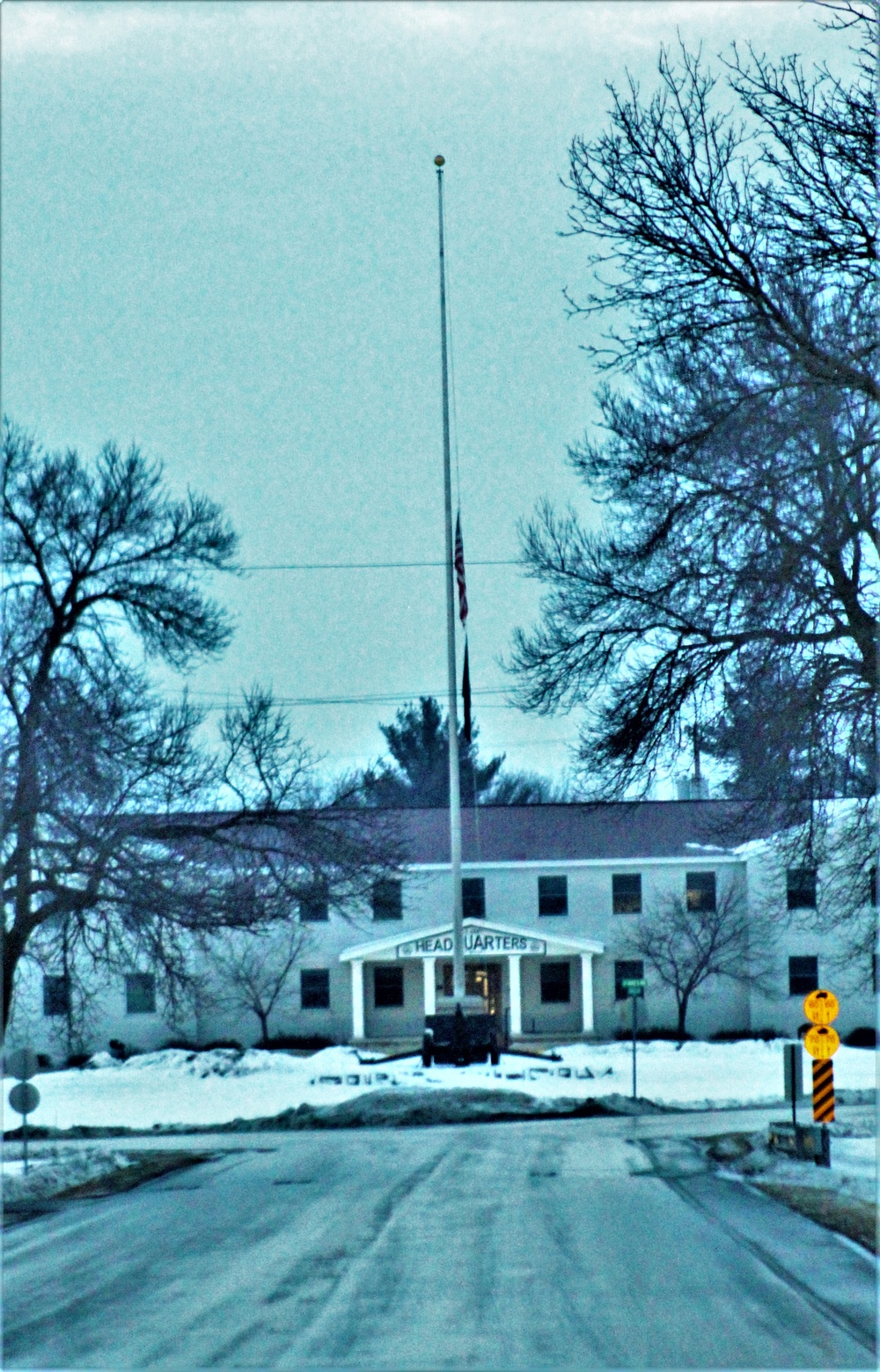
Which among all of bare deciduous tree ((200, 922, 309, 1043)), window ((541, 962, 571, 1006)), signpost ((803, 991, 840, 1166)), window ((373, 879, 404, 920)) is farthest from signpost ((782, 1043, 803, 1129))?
window ((541, 962, 571, 1006))

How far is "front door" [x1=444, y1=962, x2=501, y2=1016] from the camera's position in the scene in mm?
52469

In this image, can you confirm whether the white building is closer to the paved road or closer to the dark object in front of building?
the dark object in front of building

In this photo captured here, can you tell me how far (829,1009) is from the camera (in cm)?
2038

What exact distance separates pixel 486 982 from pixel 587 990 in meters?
4.10

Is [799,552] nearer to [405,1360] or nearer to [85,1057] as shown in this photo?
[405,1360]

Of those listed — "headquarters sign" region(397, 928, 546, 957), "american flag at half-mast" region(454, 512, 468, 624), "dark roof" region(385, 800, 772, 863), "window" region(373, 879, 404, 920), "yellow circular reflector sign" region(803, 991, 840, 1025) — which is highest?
"american flag at half-mast" region(454, 512, 468, 624)

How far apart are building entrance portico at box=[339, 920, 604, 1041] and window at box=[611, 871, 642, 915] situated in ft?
4.53

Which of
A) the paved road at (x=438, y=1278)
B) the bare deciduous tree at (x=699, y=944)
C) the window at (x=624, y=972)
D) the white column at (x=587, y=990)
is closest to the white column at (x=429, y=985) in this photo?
the white column at (x=587, y=990)

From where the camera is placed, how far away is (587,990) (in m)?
50.0

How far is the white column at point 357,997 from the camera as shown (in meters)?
49.7

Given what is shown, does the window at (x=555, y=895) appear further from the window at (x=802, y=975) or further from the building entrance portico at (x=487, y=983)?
the window at (x=802, y=975)

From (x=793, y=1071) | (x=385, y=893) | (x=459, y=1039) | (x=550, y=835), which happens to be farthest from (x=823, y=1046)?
(x=550, y=835)

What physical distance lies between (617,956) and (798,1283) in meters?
39.2

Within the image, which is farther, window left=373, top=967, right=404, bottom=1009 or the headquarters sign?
window left=373, top=967, right=404, bottom=1009
